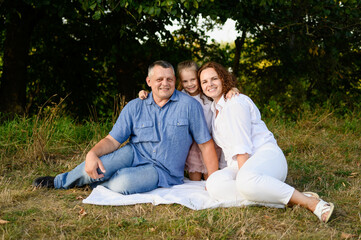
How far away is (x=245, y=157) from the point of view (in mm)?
3393

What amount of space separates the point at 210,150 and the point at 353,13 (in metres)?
3.98

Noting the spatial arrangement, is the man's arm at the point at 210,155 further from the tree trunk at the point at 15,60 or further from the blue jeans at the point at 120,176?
the tree trunk at the point at 15,60

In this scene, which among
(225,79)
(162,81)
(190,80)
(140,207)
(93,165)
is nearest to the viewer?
(140,207)

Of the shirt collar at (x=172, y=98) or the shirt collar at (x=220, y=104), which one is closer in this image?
the shirt collar at (x=220, y=104)

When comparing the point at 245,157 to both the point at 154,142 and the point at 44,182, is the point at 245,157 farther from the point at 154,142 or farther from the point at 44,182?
the point at 44,182

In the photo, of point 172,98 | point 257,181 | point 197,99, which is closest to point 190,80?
point 197,99

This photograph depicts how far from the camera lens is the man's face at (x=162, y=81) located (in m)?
3.80

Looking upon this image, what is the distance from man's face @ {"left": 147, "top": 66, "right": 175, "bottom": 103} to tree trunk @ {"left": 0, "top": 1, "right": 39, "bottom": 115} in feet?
14.5

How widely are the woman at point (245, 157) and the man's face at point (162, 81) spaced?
320 millimetres

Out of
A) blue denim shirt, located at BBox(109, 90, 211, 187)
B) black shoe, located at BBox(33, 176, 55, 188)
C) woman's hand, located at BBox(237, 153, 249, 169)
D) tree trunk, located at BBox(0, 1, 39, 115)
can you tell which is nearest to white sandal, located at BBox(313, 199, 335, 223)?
woman's hand, located at BBox(237, 153, 249, 169)

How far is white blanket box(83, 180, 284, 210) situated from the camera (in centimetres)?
333

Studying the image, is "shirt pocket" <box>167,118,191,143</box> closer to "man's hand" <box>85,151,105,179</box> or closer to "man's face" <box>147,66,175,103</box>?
"man's face" <box>147,66,175,103</box>

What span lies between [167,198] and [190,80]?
1.35 metres

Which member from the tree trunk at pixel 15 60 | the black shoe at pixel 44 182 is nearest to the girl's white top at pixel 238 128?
the black shoe at pixel 44 182
